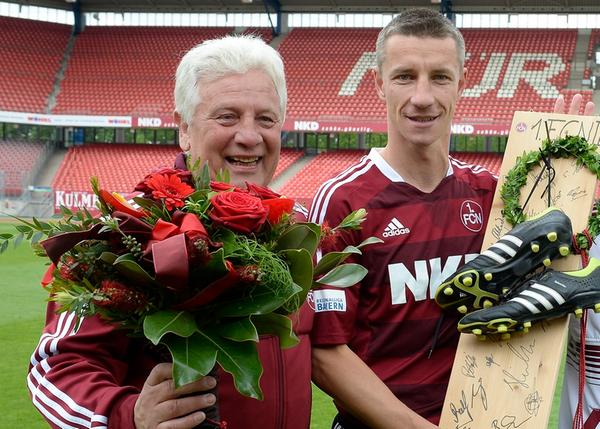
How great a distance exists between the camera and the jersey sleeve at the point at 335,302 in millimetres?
Result: 2451

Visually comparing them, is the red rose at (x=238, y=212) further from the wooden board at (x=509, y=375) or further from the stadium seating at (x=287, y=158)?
the stadium seating at (x=287, y=158)

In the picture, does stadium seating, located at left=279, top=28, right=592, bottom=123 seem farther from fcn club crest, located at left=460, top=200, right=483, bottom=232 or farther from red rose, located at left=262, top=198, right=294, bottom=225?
red rose, located at left=262, top=198, right=294, bottom=225

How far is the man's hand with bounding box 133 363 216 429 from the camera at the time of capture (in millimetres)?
1598

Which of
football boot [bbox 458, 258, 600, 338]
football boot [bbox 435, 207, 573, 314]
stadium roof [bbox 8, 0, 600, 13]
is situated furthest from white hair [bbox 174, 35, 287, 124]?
stadium roof [bbox 8, 0, 600, 13]

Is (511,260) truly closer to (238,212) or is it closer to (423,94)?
(423,94)

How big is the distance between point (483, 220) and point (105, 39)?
3239 cm

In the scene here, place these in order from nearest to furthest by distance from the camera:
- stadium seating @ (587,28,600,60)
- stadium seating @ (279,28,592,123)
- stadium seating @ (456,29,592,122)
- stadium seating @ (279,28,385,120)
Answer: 1. stadium seating @ (456,29,592,122)
2. stadium seating @ (279,28,592,123)
3. stadium seating @ (587,28,600,60)
4. stadium seating @ (279,28,385,120)

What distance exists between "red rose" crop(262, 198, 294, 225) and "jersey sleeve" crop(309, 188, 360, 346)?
774 mm

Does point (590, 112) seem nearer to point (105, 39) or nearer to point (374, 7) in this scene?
point (374, 7)

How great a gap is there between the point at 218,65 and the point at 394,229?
0.86 metres

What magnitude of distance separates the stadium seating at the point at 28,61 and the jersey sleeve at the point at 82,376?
29.1m

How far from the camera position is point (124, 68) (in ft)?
104

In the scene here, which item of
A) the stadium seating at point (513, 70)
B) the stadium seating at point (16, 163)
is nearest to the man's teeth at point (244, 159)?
the stadium seating at point (513, 70)

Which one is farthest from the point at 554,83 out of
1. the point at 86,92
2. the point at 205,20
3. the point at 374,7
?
the point at 86,92
